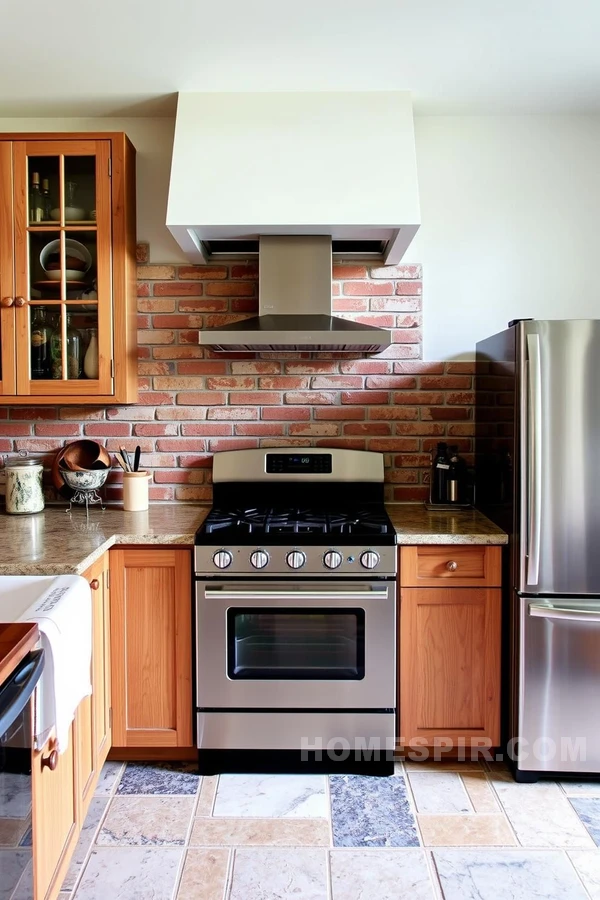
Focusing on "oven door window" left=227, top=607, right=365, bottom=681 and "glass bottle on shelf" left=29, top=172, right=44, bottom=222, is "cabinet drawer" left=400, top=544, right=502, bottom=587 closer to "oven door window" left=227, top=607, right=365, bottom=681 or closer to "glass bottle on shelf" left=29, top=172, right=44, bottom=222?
"oven door window" left=227, top=607, right=365, bottom=681

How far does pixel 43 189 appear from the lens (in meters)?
2.39

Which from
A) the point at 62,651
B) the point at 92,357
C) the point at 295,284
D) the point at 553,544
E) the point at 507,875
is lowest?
the point at 507,875

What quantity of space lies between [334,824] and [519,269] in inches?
87.0

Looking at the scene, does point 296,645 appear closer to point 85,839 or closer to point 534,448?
point 85,839

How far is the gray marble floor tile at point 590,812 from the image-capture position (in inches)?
74.3

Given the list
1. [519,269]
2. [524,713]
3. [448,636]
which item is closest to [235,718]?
[448,636]

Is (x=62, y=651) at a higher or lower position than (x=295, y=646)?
higher

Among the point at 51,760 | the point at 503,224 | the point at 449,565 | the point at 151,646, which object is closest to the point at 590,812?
the point at 449,565

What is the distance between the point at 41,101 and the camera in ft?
7.98

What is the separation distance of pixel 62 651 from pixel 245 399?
150 cm

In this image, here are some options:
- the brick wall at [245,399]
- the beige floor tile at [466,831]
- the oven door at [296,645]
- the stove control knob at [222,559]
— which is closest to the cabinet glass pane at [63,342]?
the brick wall at [245,399]

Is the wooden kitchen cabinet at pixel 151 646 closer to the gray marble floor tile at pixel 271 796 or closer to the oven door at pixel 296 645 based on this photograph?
the oven door at pixel 296 645

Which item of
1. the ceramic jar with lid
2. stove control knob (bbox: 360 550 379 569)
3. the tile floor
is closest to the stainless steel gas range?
stove control knob (bbox: 360 550 379 569)

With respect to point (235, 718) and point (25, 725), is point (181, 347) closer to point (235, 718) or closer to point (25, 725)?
point (235, 718)
